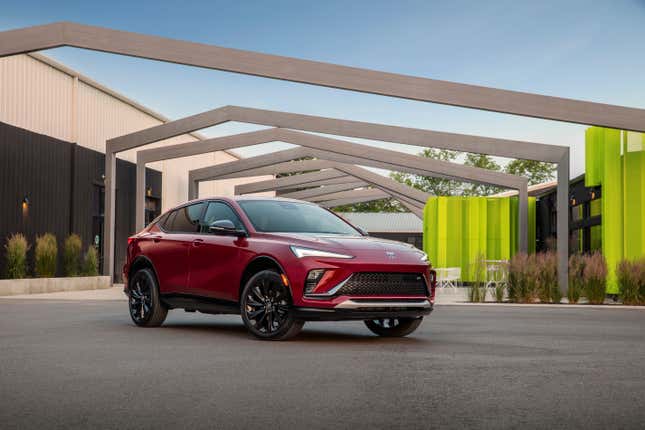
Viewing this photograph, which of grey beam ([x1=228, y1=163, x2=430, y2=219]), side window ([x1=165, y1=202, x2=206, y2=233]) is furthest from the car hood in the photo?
grey beam ([x1=228, y1=163, x2=430, y2=219])

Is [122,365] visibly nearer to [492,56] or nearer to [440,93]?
[440,93]

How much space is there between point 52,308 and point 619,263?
1094cm

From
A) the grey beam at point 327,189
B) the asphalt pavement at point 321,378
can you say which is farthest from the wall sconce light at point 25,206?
the grey beam at point 327,189

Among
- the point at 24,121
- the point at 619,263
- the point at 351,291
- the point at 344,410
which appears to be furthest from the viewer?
the point at 24,121

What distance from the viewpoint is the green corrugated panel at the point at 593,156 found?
21.8 meters

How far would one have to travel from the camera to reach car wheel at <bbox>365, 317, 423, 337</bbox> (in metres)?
10.5

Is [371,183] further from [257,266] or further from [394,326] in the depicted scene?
[257,266]

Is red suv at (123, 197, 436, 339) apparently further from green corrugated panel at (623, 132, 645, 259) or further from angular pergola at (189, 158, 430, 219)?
angular pergola at (189, 158, 430, 219)

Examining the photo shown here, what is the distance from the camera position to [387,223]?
207ft

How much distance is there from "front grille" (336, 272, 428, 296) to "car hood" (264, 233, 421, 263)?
0.63 feet

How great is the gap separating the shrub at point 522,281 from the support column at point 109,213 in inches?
495

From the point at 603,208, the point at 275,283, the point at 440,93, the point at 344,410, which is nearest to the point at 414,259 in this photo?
the point at 275,283

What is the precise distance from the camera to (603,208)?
20938 millimetres

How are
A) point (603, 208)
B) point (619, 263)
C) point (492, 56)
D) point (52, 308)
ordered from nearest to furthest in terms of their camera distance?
1. point (52, 308)
2. point (619, 263)
3. point (603, 208)
4. point (492, 56)
